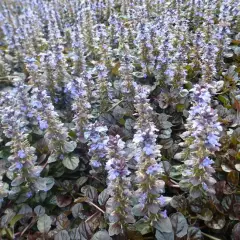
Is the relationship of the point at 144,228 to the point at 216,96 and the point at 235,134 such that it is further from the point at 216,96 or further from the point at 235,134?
the point at 216,96

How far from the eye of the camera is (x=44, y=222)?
11.8 feet

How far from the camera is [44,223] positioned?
3.59 metres

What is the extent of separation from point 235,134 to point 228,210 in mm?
1084

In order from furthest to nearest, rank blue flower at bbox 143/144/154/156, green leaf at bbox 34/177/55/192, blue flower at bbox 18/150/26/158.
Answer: green leaf at bbox 34/177/55/192, blue flower at bbox 18/150/26/158, blue flower at bbox 143/144/154/156

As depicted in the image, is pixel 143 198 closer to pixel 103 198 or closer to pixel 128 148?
pixel 103 198

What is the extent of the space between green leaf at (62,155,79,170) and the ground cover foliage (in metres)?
0.02

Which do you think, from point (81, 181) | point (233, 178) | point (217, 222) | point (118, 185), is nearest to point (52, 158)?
point (81, 181)

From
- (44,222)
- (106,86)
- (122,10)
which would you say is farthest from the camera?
(122,10)

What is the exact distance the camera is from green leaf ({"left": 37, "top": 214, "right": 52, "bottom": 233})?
11.6ft

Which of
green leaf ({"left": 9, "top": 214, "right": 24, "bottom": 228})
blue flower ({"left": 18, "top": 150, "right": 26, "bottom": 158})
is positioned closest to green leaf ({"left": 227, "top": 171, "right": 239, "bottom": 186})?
blue flower ({"left": 18, "top": 150, "right": 26, "bottom": 158})

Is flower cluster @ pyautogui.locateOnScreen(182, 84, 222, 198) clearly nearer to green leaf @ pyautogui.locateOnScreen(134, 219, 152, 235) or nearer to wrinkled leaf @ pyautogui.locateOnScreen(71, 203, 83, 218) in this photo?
green leaf @ pyautogui.locateOnScreen(134, 219, 152, 235)

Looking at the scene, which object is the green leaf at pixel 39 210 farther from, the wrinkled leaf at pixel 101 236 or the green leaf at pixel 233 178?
the green leaf at pixel 233 178

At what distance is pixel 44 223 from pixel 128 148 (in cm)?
142

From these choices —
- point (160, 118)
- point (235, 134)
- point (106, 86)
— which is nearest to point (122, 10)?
point (106, 86)
